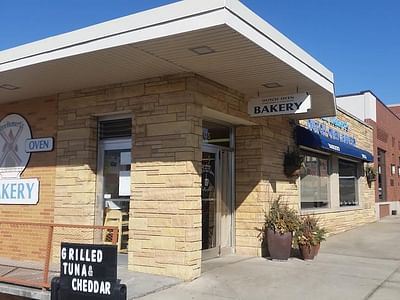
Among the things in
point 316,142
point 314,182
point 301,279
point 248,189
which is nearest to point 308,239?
point 248,189

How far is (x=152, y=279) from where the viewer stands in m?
7.77

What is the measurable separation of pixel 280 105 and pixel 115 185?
3.57 meters

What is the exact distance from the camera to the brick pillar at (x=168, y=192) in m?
8.01

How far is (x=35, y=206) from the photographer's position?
10.2 m

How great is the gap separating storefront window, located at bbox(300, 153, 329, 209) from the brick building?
22.4ft

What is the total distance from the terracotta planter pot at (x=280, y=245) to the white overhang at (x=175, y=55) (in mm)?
2891

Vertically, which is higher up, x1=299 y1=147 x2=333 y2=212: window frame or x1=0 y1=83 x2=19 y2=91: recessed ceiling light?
x1=0 y1=83 x2=19 y2=91: recessed ceiling light

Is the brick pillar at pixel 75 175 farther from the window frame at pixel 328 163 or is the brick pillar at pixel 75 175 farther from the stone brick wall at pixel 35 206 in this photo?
the window frame at pixel 328 163

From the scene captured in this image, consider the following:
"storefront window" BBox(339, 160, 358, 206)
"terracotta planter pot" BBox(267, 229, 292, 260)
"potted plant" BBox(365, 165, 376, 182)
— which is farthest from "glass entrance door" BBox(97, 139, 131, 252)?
"potted plant" BBox(365, 165, 376, 182)

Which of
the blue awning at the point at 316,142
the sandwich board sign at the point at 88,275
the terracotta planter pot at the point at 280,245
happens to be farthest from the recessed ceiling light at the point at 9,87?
the blue awning at the point at 316,142

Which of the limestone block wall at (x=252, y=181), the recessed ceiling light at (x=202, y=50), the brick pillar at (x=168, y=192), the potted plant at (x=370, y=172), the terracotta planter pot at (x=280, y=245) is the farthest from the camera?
the potted plant at (x=370, y=172)

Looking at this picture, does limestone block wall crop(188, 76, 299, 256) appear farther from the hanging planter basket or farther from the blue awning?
the hanging planter basket

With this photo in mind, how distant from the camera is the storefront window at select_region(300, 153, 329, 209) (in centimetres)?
1392

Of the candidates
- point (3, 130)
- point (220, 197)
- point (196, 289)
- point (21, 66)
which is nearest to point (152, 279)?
point (196, 289)
